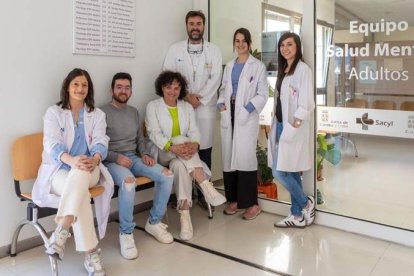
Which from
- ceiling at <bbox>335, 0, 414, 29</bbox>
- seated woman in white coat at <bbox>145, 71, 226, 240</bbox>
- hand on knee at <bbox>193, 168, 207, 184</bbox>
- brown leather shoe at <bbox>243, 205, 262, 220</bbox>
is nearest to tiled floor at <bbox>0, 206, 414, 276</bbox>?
brown leather shoe at <bbox>243, 205, 262, 220</bbox>

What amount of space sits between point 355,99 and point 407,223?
999 mm

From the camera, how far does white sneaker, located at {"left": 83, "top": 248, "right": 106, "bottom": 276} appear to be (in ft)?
7.91

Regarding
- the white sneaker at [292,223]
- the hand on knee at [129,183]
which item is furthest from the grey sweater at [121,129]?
the white sneaker at [292,223]

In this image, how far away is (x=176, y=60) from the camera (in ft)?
11.8

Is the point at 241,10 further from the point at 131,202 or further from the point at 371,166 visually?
the point at 131,202

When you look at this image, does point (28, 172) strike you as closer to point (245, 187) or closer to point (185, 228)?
point (185, 228)

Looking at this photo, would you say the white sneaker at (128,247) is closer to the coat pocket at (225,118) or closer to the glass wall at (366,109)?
the coat pocket at (225,118)

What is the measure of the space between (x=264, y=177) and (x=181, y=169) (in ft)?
3.11

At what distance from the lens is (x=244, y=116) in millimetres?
3287

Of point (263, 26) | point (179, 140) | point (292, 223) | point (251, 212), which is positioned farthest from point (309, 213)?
point (263, 26)

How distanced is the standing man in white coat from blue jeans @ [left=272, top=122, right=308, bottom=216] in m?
0.71

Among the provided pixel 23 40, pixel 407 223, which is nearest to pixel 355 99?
pixel 407 223

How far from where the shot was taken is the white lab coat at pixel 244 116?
3289mm

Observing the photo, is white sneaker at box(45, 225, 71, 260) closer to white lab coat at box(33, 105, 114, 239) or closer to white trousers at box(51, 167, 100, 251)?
white trousers at box(51, 167, 100, 251)
